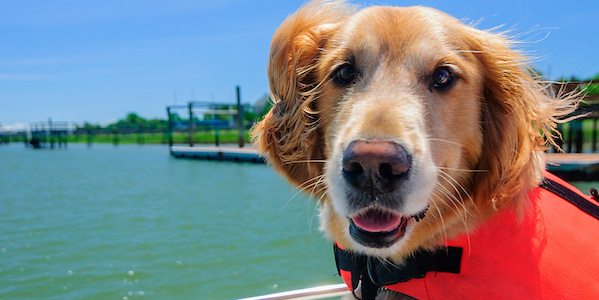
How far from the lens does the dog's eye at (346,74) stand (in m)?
2.12

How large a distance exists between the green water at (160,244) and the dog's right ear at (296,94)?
0.72 ft

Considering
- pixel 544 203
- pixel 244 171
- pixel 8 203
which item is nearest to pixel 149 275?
pixel 544 203

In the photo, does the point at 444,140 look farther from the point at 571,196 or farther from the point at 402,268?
the point at 571,196

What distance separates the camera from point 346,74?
2133 mm

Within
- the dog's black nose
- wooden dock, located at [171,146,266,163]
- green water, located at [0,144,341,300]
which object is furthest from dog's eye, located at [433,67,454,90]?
wooden dock, located at [171,146,266,163]

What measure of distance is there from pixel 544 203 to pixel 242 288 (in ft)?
16.3

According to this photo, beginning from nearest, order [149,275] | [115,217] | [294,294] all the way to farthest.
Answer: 1. [294,294]
2. [149,275]
3. [115,217]

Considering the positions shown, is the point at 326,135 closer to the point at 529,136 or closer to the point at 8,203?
the point at 529,136

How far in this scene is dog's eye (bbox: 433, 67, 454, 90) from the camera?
2.03 meters

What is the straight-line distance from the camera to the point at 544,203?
2.27m

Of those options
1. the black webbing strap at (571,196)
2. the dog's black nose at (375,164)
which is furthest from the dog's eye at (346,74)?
the black webbing strap at (571,196)

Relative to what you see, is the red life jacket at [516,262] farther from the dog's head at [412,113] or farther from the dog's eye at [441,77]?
the dog's eye at [441,77]

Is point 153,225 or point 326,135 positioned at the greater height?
point 326,135

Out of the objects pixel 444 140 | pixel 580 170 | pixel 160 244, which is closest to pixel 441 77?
pixel 444 140
